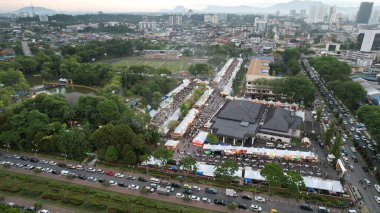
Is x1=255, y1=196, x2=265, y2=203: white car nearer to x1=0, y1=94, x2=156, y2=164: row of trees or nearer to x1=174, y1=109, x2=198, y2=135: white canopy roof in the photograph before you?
x1=0, y1=94, x2=156, y2=164: row of trees

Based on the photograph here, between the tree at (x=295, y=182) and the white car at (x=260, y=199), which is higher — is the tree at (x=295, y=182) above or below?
Result: above

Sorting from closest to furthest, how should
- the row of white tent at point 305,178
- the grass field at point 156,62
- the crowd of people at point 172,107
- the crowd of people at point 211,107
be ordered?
the row of white tent at point 305,178, the crowd of people at point 211,107, the crowd of people at point 172,107, the grass field at point 156,62

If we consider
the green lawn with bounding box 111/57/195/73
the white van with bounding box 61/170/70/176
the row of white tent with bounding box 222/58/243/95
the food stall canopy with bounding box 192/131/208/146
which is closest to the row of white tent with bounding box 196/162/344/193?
the food stall canopy with bounding box 192/131/208/146

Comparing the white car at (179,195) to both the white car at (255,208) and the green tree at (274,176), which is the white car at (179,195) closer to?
the white car at (255,208)

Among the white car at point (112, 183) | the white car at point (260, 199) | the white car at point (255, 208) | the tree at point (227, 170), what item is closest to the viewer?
the white car at point (255, 208)

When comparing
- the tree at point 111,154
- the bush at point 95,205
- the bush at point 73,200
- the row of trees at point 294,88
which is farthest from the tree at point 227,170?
the row of trees at point 294,88

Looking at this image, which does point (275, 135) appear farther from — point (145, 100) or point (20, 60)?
point (20, 60)

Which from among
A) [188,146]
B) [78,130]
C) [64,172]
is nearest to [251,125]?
[188,146]
